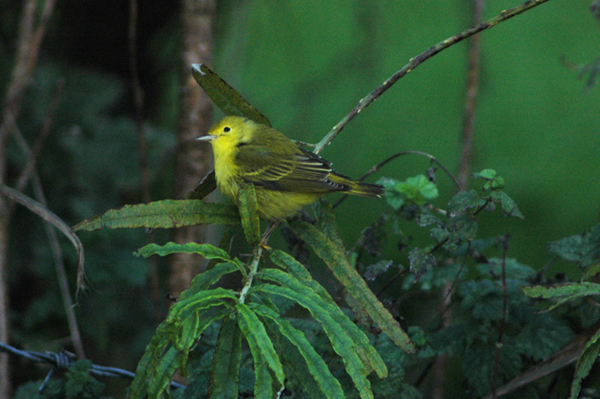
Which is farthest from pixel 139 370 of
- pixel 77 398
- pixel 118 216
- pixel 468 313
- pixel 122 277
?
pixel 122 277

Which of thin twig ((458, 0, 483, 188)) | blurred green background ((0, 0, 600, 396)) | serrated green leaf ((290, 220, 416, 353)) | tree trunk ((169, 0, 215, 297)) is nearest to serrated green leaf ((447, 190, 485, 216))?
serrated green leaf ((290, 220, 416, 353))

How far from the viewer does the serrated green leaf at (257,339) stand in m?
0.91

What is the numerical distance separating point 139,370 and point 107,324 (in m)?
2.50

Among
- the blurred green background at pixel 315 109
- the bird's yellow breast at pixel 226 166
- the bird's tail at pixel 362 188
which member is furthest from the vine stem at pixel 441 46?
the blurred green background at pixel 315 109

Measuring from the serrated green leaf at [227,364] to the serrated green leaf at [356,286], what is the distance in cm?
30

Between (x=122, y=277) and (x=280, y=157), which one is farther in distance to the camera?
(x=122, y=277)

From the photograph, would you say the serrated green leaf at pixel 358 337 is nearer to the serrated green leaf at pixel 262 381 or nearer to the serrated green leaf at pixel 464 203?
the serrated green leaf at pixel 262 381

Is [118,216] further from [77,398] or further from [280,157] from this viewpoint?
[280,157]

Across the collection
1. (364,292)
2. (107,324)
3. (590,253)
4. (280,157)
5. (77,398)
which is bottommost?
(590,253)

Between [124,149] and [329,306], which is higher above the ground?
[124,149]

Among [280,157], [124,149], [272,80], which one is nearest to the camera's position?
[280,157]

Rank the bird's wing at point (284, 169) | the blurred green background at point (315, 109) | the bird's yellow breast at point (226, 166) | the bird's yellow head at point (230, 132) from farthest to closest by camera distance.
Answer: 1. the blurred green background at point (315, 109)
2. the bird's yellow head at point (230, 132)
3. the bird's wing at point (284, 169)
4. the bird's yellow breast at point (226, 166)

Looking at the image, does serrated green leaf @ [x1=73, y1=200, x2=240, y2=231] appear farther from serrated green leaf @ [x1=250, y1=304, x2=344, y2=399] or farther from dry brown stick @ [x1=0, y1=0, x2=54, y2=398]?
dry brown stick @ [x1=0, y1=0, x2=54, y2=398]

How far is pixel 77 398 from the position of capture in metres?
1.36
